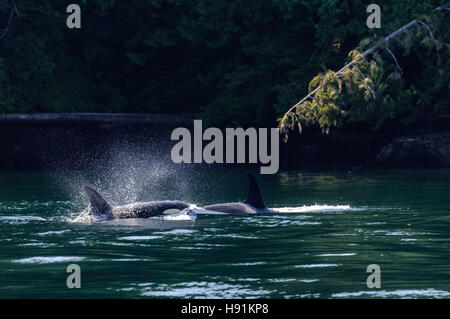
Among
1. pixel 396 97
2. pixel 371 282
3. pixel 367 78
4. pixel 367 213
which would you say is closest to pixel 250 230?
pixel 367 213

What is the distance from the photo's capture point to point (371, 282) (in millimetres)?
10664

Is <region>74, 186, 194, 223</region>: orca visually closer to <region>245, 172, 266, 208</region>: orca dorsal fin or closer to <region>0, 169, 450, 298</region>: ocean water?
<region>0, 169, 450, 298</region>: ocean water

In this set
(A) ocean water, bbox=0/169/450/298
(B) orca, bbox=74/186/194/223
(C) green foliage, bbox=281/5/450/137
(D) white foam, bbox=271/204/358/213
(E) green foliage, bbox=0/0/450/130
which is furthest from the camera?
(E) green foliage, bbox=0/0/450/130

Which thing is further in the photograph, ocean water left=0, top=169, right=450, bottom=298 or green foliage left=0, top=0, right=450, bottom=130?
green foliage left=0, top=0, right=450, bottom=130

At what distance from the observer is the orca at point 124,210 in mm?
17422

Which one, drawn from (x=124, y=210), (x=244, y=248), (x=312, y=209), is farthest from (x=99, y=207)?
(x=244, y=248)

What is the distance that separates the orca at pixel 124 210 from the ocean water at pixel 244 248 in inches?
16.8

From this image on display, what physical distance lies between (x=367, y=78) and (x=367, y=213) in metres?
9.79

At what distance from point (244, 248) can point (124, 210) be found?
4639 mm

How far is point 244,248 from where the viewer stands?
45.1ft

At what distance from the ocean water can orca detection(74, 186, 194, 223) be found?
1.40 ft

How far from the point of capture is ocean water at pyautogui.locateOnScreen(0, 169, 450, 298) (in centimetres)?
1055

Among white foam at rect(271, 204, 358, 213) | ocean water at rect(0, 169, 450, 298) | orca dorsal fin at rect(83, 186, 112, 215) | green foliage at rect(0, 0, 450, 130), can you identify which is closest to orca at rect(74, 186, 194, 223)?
orca dorsal fin at rect(83, 186, 112, 215)
